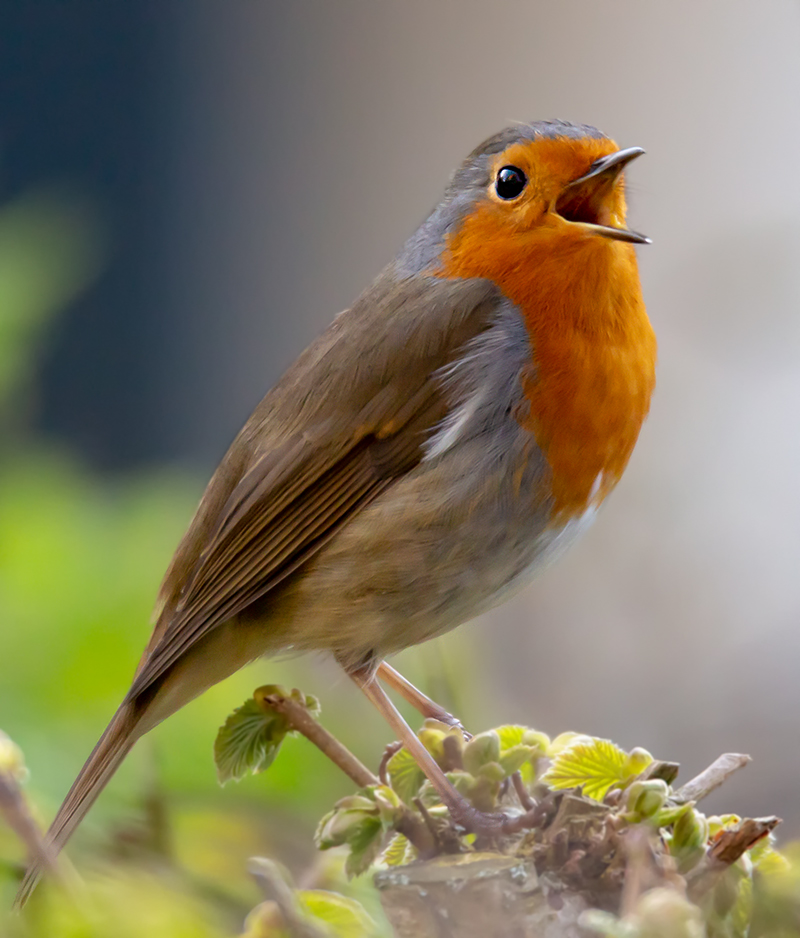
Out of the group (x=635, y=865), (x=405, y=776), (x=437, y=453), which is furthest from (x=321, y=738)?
(x=437, y=453)

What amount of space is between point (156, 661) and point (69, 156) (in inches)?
88.0

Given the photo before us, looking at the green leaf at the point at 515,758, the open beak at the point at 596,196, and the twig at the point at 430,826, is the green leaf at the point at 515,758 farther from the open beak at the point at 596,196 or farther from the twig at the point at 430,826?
the open beak at the point at 596,196

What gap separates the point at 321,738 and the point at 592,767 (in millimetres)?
220

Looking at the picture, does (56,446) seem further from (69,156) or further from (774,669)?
(774,669)

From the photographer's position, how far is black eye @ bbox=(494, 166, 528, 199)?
52.7 inches

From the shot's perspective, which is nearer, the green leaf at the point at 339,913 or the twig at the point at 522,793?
the green leaf at the point at 339,913

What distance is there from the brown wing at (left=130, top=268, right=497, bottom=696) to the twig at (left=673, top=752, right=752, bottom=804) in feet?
1.94

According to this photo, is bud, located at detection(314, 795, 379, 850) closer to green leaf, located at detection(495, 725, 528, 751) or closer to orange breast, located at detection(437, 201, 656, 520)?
green leaf, located at detection(495, 725, 528, 751)

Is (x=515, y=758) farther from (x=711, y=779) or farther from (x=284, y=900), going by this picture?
(x=284, y=900)

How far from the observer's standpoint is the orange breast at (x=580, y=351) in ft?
4.14

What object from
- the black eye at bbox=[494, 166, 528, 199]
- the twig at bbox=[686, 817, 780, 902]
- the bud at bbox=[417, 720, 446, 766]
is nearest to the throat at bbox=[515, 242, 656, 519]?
Result: the black eye at bbox=[494, 166, 528, 199]

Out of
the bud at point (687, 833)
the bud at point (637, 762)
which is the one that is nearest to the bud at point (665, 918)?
the bud at point (687, 833)

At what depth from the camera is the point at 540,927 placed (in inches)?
29.8

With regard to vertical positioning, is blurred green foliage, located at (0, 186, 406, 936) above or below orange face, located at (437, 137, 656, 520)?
below
